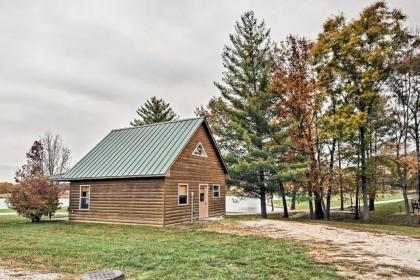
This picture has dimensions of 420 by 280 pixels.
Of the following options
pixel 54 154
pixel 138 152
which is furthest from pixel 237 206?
pixel 138 152

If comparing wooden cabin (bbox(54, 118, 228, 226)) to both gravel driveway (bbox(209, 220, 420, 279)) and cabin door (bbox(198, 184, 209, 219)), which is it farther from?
gravel driveway (bbox(209, 220, 420, 279))

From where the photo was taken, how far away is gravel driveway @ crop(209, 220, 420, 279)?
23.4 ft

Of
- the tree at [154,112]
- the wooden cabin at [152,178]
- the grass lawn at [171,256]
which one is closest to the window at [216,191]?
the wooden cabin at [152,178]

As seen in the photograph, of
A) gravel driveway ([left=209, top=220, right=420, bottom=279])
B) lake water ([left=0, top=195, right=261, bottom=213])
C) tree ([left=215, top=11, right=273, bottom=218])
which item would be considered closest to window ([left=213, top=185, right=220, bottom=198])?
tree ([left=215, top=11, right=273, bottom=218])

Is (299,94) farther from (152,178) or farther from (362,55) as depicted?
(152,178)

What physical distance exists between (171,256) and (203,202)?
36.1 ft

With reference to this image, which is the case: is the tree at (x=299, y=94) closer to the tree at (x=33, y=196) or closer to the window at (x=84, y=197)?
the window at (x=84, y=197)

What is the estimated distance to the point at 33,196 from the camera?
1830 centimetres

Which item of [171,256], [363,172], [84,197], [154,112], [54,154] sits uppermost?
[154,112]

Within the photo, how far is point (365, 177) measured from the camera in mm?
21719

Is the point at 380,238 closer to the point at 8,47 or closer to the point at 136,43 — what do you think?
the point at 136,43

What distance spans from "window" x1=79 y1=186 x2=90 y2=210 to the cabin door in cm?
641

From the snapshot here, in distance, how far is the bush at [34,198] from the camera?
18.3m

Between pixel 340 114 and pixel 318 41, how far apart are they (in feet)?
17.4
